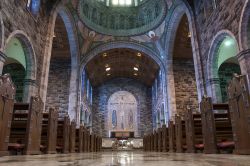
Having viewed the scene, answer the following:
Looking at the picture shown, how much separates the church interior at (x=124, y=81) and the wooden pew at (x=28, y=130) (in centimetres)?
2

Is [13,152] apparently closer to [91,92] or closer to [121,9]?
[121,9]

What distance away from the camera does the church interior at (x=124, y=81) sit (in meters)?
4.41

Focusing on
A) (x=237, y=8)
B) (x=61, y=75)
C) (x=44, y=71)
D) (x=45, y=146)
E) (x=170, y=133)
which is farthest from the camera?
(x=61, y=75)

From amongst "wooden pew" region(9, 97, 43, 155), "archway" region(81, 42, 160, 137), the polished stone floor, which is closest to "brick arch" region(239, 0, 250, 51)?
the polished stone floor

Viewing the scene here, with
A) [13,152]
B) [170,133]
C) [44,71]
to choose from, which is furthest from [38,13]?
[170,133]

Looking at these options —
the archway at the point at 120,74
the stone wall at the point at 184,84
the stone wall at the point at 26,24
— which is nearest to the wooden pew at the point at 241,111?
the stone wall at the point at 26,24

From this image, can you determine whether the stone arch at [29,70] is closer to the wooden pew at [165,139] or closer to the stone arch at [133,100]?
the wooden pew at [165,139]

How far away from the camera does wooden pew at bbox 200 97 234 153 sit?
17.3ft

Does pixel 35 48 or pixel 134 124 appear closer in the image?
pixel 35 48

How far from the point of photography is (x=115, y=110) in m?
25.8

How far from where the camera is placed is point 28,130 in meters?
5.24

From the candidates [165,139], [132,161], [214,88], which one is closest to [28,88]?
[165,139]

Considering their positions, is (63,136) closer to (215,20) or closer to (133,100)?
(215,20)

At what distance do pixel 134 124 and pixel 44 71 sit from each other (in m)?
16.4
